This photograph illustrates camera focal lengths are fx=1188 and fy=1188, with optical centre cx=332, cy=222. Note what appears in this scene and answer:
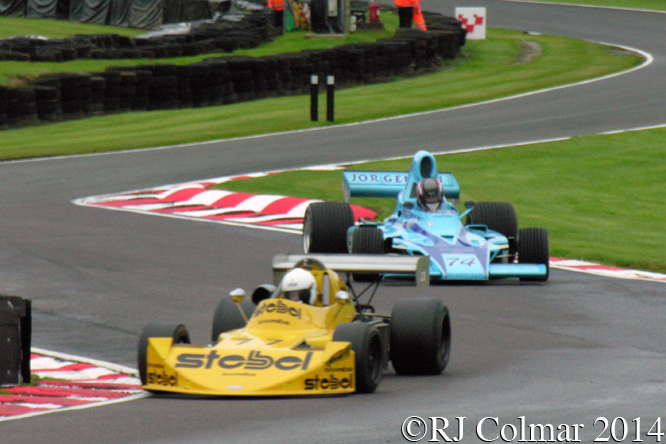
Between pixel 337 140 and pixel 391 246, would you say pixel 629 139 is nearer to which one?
pixel 337 140

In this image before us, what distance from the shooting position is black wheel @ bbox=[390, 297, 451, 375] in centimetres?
870

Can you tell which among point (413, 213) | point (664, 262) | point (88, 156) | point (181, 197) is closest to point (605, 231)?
point (664, 262)

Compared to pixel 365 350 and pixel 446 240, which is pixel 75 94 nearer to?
pixel 446 240

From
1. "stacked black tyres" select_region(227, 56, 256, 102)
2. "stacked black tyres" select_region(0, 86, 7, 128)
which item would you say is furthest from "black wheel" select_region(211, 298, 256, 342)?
"stacked black tyres" select_region(227, 56, 256, 102)

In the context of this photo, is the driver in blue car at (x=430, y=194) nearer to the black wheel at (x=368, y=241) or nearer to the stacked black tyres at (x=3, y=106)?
the black wheel at (x=368, y=241)

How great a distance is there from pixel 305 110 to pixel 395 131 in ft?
12.8

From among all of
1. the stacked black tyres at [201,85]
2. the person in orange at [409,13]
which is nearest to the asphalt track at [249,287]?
the stacked black tyres at [201,85]

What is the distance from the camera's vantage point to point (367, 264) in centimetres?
980

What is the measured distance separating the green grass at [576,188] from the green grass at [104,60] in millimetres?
10975

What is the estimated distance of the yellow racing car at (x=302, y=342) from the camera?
783 centimetres

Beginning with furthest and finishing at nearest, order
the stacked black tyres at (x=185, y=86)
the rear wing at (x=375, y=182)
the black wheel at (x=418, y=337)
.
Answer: the stacked black tyres at (x=185, y=86) < the rear wing at (x=375, y=182) < the black wheel at (x=418, y=337)

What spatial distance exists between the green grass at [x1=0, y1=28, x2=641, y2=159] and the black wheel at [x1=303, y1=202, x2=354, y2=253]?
10.8 metres

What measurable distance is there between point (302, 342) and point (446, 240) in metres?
5.09

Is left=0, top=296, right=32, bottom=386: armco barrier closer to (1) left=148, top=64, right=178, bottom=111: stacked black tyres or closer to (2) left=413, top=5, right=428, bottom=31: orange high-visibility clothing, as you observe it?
(1) left=148, top=64, right=178, bottom=111: stacked black tyres
